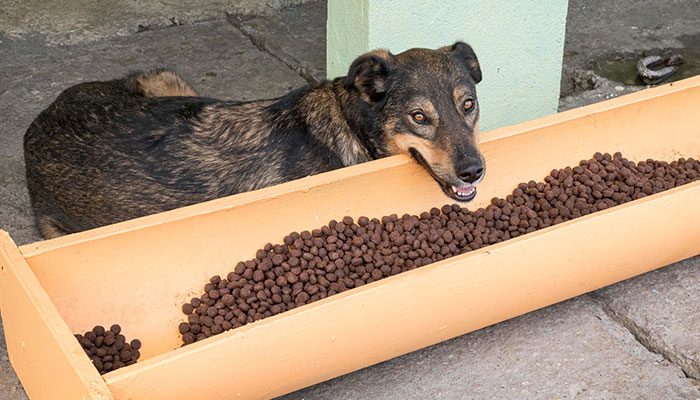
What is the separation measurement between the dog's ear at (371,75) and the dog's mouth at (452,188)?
31cm

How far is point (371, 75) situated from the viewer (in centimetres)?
443

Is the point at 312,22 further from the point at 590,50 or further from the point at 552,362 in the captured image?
the point at 552,362

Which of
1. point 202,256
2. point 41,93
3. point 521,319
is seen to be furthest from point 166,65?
point 521,319

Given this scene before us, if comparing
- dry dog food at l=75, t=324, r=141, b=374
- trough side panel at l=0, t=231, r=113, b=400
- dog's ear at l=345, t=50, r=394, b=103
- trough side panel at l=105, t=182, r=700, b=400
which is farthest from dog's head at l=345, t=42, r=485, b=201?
trough side panel at l=0, t=231, r=113, b=400

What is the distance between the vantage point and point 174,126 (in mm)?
4574

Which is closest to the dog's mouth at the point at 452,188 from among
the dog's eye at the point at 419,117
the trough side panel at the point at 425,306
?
the dog's eye at the point at 419,117

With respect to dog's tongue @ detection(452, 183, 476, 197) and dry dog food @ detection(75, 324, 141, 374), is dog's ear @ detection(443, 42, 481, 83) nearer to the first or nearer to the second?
dog's tongue @ detection(452, 183, 476, 197)

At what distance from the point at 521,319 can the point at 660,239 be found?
683 millimetres

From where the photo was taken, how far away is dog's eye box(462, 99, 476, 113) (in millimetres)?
4418

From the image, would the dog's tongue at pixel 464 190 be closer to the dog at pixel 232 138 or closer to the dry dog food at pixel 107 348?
the dog at pixel 232 138

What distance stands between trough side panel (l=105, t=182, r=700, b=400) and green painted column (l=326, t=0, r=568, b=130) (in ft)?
5.65

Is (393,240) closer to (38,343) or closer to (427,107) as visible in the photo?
(427,107)

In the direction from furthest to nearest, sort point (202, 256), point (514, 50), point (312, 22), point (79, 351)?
point (312, 22), point (514, 50), point (202, 256), point (79, 351)

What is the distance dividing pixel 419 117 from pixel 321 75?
2.31 meters
